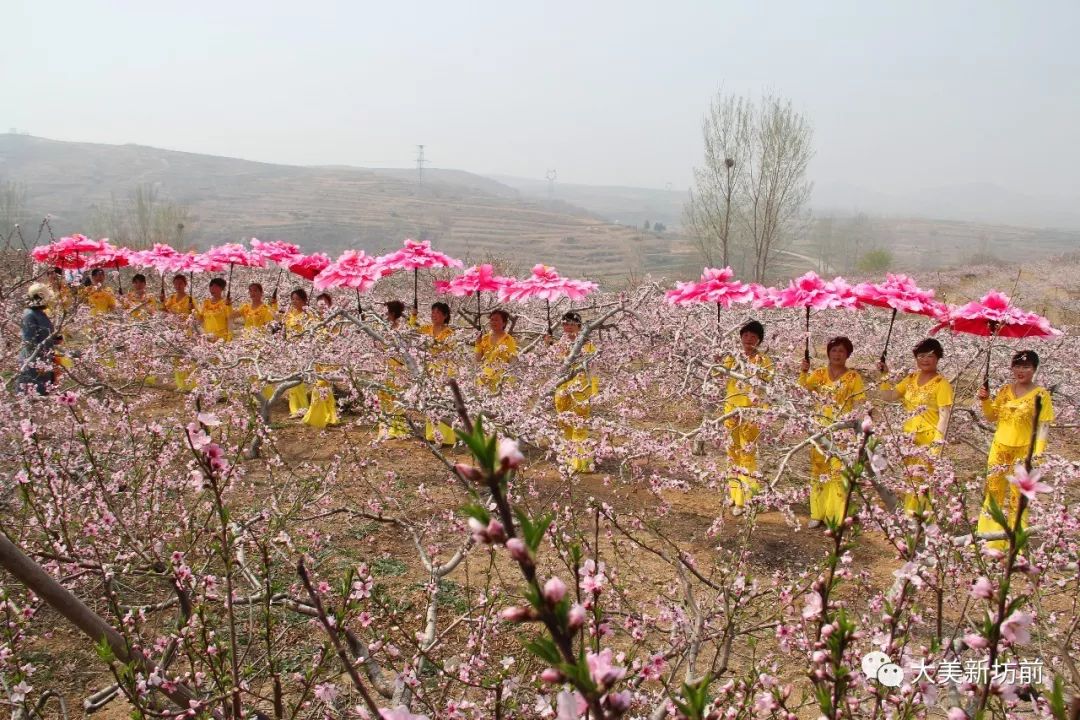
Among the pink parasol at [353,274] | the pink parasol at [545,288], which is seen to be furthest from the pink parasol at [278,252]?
the pink parasol at [545,288]

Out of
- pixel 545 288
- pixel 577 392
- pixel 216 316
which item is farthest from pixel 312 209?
pixel 545 288

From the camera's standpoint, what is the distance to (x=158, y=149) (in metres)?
174

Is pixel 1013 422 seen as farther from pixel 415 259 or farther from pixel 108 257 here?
pixel 108 257

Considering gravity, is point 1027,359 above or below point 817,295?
below

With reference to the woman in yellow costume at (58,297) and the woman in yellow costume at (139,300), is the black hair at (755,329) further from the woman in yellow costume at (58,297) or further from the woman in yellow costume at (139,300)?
the woman in yellow costume at (139,300)

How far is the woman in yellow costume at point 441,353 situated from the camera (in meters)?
5.23

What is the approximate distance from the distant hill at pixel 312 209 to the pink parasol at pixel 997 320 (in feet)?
149

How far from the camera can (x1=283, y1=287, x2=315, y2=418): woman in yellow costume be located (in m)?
7.68

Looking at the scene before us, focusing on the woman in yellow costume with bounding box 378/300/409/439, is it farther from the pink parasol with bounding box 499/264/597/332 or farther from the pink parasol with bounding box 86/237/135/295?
the pink parasol with bounding box 86/237/135/295

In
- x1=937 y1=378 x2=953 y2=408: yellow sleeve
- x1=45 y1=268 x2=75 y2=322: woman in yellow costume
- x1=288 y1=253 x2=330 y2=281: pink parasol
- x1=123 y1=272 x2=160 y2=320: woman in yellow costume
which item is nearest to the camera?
x1=937 y1=378 x2=953 y2=408: yellow sleeve

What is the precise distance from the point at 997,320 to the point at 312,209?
117434 millimetres

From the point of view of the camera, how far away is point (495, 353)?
21.8ft

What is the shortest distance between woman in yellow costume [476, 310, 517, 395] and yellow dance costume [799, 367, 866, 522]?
8.88ft

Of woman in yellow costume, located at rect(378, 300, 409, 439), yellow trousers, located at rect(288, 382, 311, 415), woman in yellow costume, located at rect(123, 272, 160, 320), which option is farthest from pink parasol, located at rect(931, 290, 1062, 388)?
woman in yellow costume, located at rect(123, 272, 160, 320)
